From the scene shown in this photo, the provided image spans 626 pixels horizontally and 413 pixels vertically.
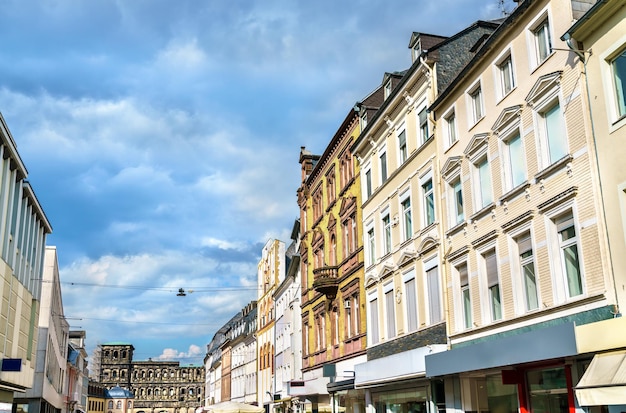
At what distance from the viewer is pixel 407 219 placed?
82.6 feet

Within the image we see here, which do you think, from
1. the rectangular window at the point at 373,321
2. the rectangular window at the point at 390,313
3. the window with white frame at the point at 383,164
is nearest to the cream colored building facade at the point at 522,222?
the rectangular window at the point at 390,313

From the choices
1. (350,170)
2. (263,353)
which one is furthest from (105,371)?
(350,170)

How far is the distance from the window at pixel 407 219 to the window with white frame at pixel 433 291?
2.11 m

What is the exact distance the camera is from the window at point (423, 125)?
23659 mm

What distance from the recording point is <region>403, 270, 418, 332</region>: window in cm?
2392

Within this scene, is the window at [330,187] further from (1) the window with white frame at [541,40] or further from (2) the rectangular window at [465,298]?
(1) the window with white frame at [541,40]

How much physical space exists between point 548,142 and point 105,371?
15653cm

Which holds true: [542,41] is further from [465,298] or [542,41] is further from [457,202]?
[465,298]

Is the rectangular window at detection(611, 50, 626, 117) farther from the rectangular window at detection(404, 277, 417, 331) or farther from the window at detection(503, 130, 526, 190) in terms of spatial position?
the rectangular window at detection(404, 277, 417, 331)

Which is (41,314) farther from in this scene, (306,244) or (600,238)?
(600,238)

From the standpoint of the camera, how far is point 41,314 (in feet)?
142

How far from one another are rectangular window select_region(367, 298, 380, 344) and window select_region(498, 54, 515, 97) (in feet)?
39.2

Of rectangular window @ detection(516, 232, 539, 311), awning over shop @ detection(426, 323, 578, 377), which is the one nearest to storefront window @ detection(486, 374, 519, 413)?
awning over shop @ detection(426, 323, 578, 377)

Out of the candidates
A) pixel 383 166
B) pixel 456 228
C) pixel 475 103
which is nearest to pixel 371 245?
pixel 383 166
